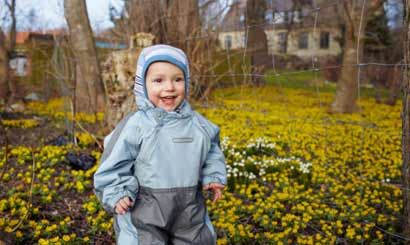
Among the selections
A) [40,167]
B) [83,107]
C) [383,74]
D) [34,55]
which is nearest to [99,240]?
[40,167]

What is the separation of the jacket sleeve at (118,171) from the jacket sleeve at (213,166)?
356mm

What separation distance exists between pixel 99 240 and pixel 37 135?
374 cm

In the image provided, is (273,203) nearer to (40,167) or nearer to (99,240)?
(99,240)

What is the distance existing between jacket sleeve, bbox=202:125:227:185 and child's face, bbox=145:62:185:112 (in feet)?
0.80

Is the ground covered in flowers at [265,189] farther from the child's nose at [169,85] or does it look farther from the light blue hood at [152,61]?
the child's nose at [169,85]

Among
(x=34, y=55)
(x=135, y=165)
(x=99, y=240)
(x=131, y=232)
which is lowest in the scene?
(x=99, y=240)

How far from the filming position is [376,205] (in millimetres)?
3656

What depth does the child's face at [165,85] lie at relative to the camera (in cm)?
191

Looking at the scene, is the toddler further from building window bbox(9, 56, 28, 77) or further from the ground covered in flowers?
building window bbox(9, 56, 28, 77)

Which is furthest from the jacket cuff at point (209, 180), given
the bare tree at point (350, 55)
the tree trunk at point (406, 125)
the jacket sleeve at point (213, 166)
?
the bare tree at point (350, 55)

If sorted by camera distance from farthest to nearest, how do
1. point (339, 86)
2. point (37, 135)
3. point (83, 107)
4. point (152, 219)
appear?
point (339, 86), point (83, 107), point (37, 135), point (152, 219)

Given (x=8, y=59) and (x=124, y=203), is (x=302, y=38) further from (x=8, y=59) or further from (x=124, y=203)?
(x=124, y=203)

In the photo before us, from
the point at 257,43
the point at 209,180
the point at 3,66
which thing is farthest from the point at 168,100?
the point at 3,66

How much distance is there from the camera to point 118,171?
184 centimetres
